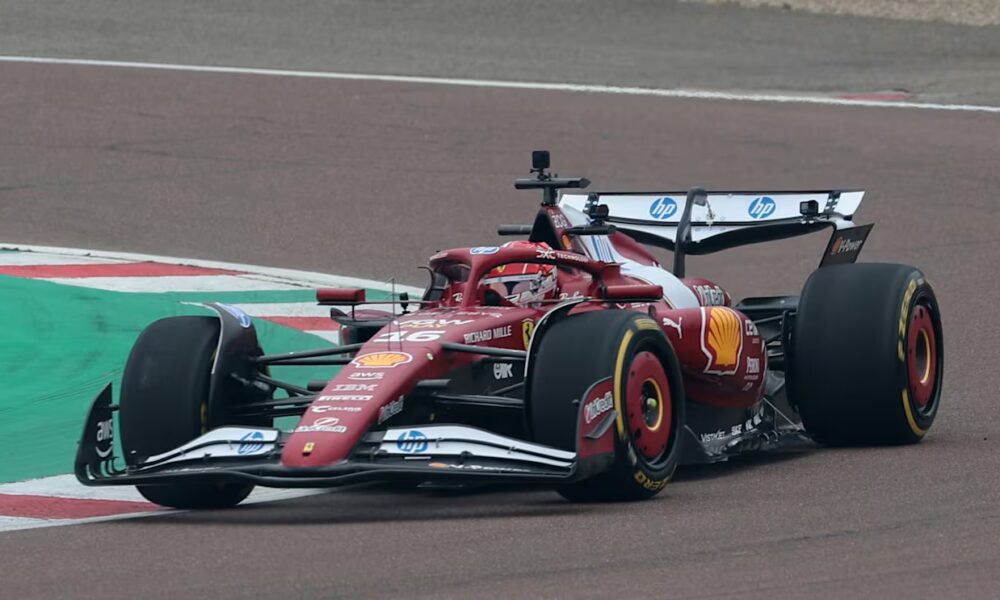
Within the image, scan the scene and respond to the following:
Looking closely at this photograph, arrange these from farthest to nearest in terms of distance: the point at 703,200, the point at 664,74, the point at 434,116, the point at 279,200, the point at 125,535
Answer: the point at 664,74, the point at 434,116, the point at 279,200, the point at 703,200, the point at 125,535

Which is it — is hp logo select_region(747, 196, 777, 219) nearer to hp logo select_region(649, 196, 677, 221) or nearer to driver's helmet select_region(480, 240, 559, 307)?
hp logo select_region(649, 196, 677, 221)

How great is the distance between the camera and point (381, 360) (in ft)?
23.7

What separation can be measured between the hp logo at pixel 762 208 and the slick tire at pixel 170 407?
10.7 feet

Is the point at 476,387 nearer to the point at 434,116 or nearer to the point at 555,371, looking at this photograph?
the point at 555,371

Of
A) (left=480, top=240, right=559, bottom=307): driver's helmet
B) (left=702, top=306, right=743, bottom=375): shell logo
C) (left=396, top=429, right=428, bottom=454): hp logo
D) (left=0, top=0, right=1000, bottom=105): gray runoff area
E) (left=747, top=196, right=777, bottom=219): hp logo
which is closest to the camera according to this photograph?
(left=396, top=429, right=428, bottom=454): hp logo

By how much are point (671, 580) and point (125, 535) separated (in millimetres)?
2267

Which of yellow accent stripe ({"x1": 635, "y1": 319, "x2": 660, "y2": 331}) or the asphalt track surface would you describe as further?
yellow accent stripe ({"x1": 635, "y1": 319, "x2": 660, "y2": 331})

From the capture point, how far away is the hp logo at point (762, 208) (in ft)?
31.4

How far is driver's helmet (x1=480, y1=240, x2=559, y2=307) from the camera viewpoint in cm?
816

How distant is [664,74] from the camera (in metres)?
21.5

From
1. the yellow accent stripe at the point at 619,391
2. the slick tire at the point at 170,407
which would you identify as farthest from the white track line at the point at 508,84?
the yellow accent stripe at the point at 619,391

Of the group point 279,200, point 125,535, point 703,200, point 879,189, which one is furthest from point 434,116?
point 125,535

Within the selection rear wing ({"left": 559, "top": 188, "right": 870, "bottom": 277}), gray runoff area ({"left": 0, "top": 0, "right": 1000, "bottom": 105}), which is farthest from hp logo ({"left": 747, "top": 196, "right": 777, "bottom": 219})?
gray runoff area ({"left": 0, "top": 0, "right": 1000, "bottom": 105})

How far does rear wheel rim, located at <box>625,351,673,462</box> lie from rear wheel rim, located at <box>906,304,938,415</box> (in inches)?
62.3
